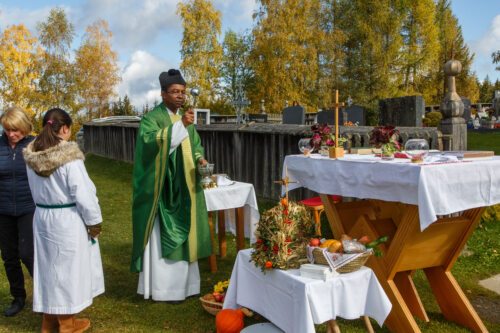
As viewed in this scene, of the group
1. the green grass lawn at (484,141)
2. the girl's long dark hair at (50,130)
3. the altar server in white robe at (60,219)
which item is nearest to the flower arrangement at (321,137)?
the altar server in white robe at (60,219)

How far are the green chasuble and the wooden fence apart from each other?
3311 mm

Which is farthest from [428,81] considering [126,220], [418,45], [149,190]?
[149,190]

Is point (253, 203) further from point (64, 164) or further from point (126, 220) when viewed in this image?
point (126, 220)

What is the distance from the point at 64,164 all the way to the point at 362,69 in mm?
31028

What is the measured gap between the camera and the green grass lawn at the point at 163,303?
482cm

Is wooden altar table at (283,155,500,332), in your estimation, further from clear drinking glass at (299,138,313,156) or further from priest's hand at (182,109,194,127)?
priest's hand at (182,109,194,127)

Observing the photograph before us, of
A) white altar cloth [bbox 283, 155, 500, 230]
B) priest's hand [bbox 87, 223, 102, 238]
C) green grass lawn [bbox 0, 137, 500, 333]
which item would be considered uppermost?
white altar cloth [bbox 283, 155, 500, 230]

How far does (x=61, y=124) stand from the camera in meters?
4.38

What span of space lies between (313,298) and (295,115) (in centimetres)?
1133

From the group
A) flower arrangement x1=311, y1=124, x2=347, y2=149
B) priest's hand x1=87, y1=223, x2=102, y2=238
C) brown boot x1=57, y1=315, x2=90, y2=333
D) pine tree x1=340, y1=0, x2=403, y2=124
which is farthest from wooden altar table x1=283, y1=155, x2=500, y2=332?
pine tree x1=340, y1=0, x2=403, y2=124

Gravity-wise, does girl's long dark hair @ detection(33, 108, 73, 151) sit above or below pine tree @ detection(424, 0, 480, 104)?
below

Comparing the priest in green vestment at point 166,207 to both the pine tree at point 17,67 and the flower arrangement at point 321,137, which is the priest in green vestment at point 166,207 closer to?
the flower arrangement at point 321,137

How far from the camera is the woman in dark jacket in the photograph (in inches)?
192

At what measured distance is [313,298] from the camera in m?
Answer: 3.34
